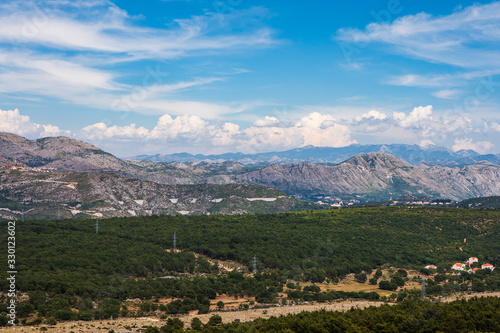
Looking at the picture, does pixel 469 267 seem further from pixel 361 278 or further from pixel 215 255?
pixel 215 255

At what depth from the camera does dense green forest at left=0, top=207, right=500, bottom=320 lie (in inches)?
3622

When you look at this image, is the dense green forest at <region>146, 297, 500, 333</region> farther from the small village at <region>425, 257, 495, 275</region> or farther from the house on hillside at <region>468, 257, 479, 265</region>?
the house on hillside at <region>468, 257, 479, 265</region>

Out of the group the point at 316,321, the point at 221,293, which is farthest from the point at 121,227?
the point at 316,321

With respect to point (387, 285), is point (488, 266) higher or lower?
higher

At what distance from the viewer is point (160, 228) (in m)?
170

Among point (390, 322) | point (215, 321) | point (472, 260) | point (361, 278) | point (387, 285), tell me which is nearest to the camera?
point (390, 322)

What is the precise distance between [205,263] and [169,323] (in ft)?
203

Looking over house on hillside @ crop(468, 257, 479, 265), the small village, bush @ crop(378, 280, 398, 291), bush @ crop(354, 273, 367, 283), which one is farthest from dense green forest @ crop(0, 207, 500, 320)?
bush @ crop(354, 273, 367, 283)

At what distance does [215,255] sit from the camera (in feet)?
460

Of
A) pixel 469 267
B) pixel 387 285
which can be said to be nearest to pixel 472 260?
pixel 469 267

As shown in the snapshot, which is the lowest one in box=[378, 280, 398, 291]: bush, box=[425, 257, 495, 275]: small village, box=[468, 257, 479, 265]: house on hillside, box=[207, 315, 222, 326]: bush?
box=[378, 280, 398, 291]: bush

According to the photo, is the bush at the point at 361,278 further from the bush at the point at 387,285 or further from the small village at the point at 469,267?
the small village at the point at 469,267

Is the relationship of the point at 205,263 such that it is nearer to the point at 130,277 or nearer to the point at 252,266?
the point at 252,266

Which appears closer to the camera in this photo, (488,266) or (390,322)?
(390,322)
